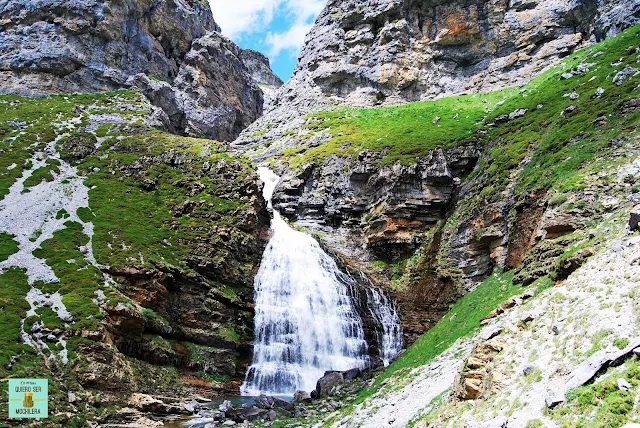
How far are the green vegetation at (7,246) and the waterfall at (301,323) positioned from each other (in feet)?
61.9

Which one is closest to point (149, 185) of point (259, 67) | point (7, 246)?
point (7, 246)

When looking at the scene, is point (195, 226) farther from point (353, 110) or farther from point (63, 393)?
point (353, 110)

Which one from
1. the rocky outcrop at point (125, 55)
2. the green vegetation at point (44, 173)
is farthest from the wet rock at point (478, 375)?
the rocky outcrop at point (125, 55)

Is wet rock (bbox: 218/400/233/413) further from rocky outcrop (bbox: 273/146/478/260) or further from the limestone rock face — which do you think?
the limestone rock face

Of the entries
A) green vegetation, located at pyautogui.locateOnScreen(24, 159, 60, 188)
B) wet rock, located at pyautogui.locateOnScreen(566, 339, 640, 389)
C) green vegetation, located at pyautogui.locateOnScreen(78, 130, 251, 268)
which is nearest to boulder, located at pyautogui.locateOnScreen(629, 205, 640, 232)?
wet rock, located at pyautogui.locateOnScreen(566, 339, 640, 389)

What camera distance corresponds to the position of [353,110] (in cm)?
7419

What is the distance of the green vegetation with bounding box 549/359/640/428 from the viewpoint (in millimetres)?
8159

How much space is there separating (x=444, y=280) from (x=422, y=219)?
8681 mm

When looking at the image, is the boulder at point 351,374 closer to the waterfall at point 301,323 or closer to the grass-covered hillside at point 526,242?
the waterfall at point 301,323

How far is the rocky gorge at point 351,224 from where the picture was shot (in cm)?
1536

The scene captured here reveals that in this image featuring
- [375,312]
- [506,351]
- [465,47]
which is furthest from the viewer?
[465,47]

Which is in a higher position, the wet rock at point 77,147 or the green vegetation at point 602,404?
the wet rock at point 77,147

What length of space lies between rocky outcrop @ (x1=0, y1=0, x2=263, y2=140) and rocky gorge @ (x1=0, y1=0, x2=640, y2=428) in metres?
0.52

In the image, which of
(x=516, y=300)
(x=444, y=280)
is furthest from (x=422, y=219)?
(x=516, y=300)
